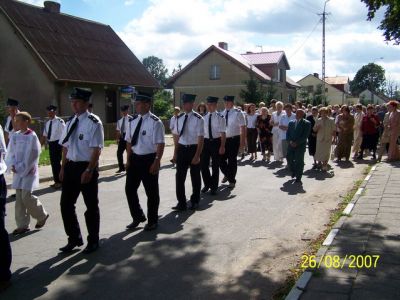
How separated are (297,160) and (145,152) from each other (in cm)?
533

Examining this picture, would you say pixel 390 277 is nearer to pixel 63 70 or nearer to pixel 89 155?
pixel 89 155

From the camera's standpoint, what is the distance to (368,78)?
12212 centimetres

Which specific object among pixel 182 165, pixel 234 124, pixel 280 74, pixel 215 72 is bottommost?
pixel 182 165

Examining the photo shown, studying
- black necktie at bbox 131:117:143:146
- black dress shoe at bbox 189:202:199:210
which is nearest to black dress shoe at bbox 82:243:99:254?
black necktie at bbox 131:117:143:146

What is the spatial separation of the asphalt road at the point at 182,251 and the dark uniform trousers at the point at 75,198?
10.3 inches

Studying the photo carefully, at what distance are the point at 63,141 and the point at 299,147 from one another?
A: 22.4ft

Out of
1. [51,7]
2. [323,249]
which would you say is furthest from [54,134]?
[51,7]

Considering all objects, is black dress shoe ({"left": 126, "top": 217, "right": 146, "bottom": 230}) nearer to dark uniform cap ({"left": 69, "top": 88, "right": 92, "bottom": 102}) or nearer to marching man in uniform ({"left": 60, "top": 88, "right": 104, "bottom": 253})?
marching man in uniform ({"left": 60, "top": 88, "right": 104, "bottom": 253})

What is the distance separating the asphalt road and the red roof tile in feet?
56.1

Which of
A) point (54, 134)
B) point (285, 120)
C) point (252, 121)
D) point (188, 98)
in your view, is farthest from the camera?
point (252, 121)

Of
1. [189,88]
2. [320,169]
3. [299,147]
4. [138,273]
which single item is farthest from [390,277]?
[189,88]

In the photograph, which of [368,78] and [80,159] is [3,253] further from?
[368,78]

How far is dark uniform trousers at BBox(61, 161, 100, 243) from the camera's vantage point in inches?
222

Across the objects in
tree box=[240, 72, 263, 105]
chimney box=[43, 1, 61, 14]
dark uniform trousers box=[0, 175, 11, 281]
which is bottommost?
dark uniform trousers box=[0, 175, 11, 281]
